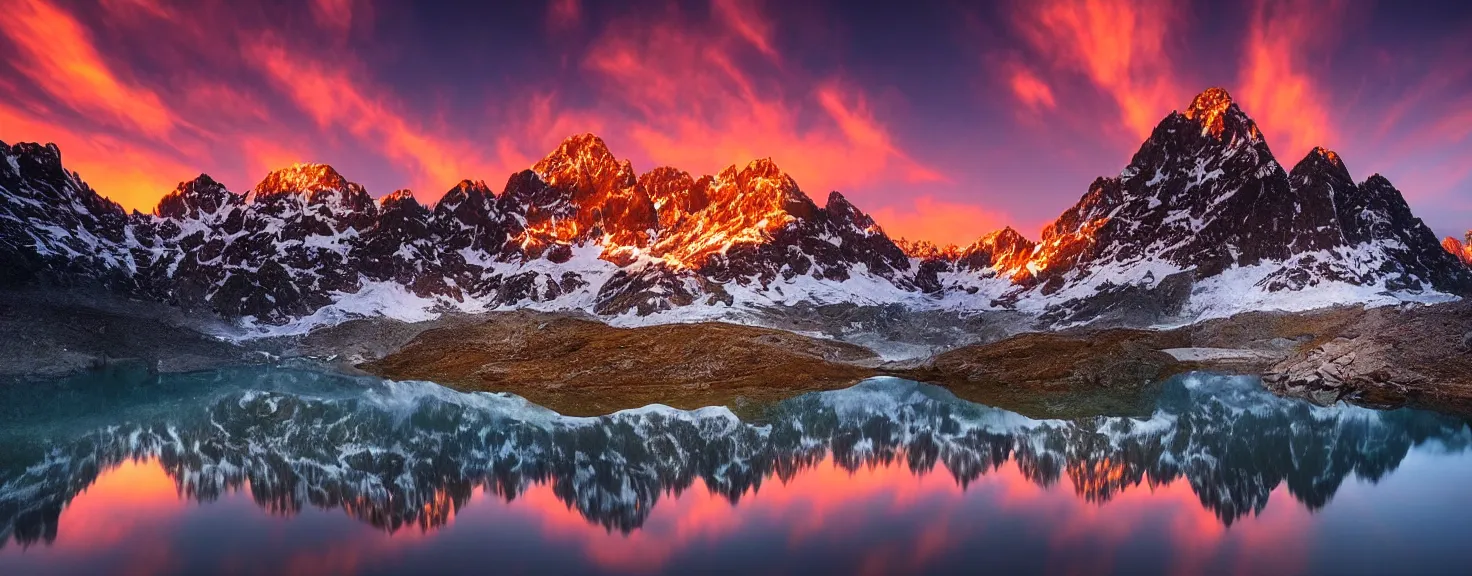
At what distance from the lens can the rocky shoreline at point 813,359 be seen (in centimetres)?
7531

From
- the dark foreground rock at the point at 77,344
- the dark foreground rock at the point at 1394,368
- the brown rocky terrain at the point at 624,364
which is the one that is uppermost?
the dark foreground rock at the point at 77,344

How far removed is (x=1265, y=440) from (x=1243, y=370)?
68.5 m

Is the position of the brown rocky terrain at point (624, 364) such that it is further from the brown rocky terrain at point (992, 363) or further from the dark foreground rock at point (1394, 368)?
the dark foreground rock at point (1394, 368)

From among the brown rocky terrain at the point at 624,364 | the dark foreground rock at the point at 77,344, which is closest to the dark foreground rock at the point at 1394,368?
the brown rocky terrain at the point at 624,364

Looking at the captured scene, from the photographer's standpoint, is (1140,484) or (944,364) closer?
(1140,484)

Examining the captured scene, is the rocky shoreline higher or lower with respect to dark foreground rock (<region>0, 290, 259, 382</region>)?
lower

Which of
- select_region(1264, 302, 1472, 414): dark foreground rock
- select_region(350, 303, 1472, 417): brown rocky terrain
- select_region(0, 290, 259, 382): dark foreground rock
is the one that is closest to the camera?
select_region(1264, 302, 1472, 414): dark foreground rock

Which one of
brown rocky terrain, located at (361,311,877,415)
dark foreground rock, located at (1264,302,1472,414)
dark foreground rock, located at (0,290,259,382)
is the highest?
dark foreground rock, located at (0,290,259,382)

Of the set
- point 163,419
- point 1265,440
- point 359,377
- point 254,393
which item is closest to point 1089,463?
point 1265,440

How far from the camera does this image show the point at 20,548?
24.6m

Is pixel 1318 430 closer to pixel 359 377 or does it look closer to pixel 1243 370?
pixel 1243 370

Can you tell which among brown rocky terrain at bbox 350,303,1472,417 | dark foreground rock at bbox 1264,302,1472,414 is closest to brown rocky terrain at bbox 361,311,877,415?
brown rocky terrain at bbox 350,303,1472,417

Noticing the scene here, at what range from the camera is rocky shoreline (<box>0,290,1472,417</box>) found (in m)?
75.3

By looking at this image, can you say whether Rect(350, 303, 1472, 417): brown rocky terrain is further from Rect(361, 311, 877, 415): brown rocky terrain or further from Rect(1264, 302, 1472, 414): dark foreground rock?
Rect(361, 311, 877, 415): brown rocky terrain
